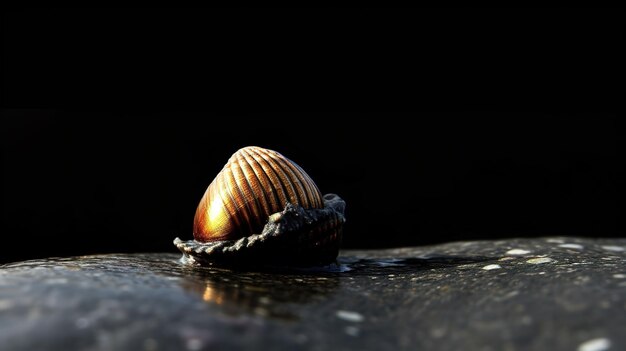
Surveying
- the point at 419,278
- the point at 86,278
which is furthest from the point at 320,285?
the point at 86,278

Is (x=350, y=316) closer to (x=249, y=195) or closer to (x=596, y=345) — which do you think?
(x=596, y=345)

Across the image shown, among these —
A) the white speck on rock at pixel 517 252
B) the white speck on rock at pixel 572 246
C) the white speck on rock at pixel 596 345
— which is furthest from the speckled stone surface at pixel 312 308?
the white speck on rock at pixel 572 246

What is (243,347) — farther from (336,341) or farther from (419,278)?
(419,278)

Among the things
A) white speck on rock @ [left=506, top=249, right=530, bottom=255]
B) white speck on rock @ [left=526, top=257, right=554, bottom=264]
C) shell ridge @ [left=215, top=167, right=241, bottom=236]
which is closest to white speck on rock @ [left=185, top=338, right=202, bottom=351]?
shell ridge @ [left=215, top=167, right=241, bottom=236]

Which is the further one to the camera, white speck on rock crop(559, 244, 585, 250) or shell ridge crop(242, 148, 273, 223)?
white speck on rock crop(559, 244, 585, 250)

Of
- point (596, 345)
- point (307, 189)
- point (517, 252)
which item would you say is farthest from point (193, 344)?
point (517, 252)

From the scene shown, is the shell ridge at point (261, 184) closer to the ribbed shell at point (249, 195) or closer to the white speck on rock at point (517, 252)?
the ribbed shell at point (249, 195)

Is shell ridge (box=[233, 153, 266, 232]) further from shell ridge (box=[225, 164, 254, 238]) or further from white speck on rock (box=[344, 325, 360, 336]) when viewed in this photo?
white speck on rock (box=[344, 325, 360, 336])
